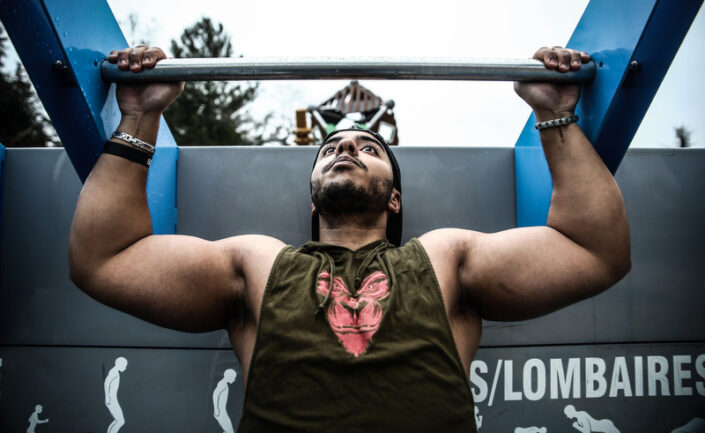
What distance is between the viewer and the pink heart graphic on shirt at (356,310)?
1.09 metres

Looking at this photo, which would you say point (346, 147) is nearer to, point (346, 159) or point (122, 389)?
point (346, 159)

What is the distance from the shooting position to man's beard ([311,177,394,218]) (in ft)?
4.73

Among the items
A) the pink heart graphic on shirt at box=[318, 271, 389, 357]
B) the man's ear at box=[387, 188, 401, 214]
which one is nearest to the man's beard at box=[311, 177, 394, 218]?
the man's ear at box=[387, 188, 401, 214]

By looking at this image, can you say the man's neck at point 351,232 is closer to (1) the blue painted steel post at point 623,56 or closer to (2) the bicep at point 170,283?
(2) the bicep at point 170,283

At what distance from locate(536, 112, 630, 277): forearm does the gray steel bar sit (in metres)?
0.19

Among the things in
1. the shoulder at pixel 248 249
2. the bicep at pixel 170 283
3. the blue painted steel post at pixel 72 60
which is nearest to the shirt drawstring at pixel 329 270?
the shoulder at pixel 248 249

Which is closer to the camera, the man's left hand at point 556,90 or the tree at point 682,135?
the man's left hand at point 556,90

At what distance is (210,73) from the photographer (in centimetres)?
126

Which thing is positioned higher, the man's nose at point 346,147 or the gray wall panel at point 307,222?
the man's nose at point 346,147

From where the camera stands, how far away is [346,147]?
1532 mm

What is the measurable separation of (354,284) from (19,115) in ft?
52.4

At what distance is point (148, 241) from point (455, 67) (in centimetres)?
115

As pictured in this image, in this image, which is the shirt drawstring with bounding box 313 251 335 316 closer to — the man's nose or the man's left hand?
the man's nose

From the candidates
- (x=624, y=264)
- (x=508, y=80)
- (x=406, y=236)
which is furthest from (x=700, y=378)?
(x=508, y=80)
